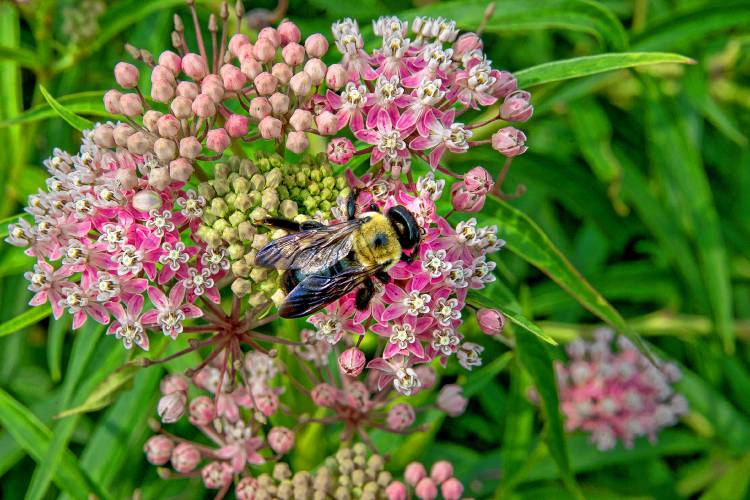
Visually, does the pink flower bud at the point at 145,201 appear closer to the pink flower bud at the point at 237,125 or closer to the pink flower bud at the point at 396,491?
the pink flower bud at the point at 237,125

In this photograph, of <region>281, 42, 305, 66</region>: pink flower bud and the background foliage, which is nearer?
<region>281, 42, 305, 66</region>: pink flower bud

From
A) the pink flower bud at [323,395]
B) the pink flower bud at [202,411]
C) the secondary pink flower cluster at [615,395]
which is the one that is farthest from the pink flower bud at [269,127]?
the secondary pink flower cluster at [615,395]

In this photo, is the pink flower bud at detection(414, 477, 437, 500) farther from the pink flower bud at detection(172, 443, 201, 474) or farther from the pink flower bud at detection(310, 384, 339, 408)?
the pink flower bud at detection(172, 443, 201, 474)

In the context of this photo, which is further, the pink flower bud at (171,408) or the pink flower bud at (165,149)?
the pink flower bud at (171,408)

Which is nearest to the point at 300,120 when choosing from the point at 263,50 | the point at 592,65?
the point at 263,50

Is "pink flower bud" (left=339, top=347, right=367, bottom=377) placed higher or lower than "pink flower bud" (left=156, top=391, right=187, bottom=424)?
higher

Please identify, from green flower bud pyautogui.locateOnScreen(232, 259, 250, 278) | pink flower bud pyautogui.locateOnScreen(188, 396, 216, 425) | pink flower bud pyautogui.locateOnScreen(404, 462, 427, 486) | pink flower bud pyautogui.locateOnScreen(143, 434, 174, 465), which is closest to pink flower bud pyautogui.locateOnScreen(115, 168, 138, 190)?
green flower bud pyautogui.locateOnScreen(232, 259, 250, 278)

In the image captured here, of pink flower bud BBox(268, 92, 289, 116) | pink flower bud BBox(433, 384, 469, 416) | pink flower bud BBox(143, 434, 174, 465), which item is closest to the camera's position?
pink flower bud BBox(268, 92, 289, 116)
